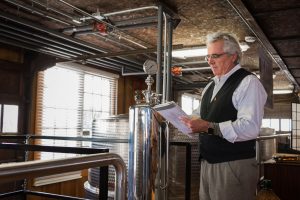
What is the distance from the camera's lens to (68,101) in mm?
6367

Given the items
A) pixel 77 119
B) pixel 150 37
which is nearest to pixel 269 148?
pixel 150 37

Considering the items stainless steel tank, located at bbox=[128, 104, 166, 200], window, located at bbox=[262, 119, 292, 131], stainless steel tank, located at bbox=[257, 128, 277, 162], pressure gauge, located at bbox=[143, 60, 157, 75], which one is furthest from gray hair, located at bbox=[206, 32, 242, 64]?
window, located at bbox=[262, 119, 292, 131]

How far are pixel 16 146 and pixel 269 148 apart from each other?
19.9ft

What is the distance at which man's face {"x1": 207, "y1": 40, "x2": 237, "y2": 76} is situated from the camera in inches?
74.4

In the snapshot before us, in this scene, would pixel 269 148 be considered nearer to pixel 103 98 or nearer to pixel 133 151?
pixel 103 98

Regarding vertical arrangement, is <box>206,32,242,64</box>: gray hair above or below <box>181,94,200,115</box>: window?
below

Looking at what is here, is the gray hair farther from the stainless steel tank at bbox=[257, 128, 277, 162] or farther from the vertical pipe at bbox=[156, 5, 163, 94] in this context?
the stainless steel tank at bbox=[257, 128, 277, 162]

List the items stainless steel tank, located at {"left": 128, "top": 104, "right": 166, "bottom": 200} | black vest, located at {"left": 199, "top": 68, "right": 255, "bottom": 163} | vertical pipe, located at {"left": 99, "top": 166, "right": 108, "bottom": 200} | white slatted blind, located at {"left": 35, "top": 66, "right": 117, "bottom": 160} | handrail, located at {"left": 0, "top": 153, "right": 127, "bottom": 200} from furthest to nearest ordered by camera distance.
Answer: white slatted blind, located at {"left": 35, "top": 66, "right": 117, "bottom": 160}, stainless steel tank, located at {"left": 128, "top": 104, "right": 166, "bottom": 200}, black vest, located at {"left": 199, "top": 68, "right": 255, "bottom": 163}, vertical pipe, located at {"left": 99, "top": 166, "right": 108, "bottom": 200}, handrail, located at {"left": 0, "top": 153, "right": 127, "bottom": 200}

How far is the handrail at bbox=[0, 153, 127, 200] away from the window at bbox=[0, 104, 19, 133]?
440cm

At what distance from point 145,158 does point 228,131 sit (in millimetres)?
941

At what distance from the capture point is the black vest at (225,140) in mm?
1828

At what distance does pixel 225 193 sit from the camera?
1823 mm

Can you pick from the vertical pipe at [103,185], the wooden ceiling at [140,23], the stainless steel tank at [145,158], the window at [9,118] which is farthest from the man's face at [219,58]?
the window at [9,118]

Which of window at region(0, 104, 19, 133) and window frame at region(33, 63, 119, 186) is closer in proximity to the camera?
window at region(0, 104, 19, 133)
